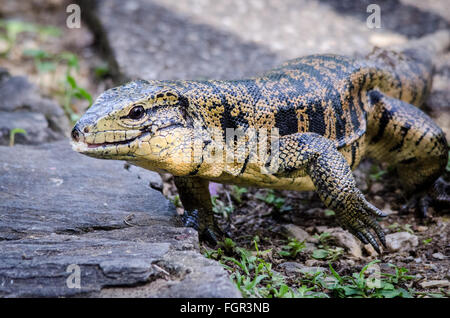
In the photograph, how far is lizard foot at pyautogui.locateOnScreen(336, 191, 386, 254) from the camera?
4.78 meters

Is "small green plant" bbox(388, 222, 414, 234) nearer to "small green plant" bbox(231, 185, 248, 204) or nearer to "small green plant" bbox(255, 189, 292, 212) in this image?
"small green plant" bbox(255, 189, 292, 212)

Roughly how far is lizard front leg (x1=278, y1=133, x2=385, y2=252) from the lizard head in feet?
3.56

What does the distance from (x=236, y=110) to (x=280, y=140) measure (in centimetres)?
53

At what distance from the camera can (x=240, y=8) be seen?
11.2 metres

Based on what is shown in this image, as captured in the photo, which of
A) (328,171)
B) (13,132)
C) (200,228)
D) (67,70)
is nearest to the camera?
(328,171)

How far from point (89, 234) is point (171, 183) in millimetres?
2320

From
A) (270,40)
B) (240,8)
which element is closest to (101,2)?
(240,8)

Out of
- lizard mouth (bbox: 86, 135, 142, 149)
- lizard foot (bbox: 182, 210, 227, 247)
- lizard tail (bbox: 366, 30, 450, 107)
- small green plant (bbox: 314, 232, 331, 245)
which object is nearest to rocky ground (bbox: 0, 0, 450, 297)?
small green plant (bbox: 314, 232, 331, 245)

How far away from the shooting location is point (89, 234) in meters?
4.38

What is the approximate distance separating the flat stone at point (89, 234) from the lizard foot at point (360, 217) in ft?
5.12

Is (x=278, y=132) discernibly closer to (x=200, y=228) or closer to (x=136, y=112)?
(x=200, y=228)

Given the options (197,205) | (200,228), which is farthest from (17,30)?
(200,228)

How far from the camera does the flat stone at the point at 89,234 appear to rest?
3422 mm

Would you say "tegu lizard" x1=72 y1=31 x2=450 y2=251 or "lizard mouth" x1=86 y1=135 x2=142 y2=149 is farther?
"tegu lizard" x1=72 y1=31 x2=450 y2=251
